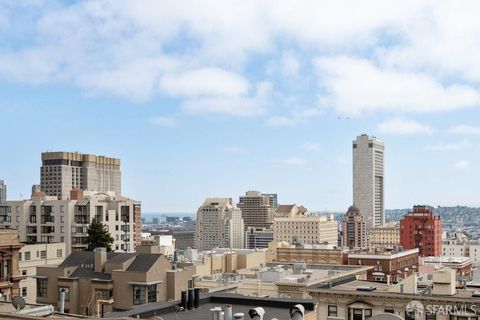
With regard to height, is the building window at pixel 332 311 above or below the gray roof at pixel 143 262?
below

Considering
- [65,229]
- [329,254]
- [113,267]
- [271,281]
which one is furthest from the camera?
[329,254]

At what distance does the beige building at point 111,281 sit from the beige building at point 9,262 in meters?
4.20

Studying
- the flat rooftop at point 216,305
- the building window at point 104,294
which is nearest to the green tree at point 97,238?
the building window at point 104,294

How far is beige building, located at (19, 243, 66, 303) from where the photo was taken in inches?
3538

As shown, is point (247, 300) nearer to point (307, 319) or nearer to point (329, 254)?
point (307, 319)

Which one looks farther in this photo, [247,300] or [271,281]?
[271,281]

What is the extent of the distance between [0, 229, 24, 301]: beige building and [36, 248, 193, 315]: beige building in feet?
13.8

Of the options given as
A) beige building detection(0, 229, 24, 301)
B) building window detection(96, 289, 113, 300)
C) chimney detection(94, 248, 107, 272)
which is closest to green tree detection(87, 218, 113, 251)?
chimney detection(94, 248, 107, 272)

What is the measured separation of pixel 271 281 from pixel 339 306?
32882mm

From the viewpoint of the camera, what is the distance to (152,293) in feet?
203

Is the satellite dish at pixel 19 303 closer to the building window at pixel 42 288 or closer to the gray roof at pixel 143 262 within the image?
the gray roof at pixel 143 262

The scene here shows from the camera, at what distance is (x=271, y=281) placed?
8894cm

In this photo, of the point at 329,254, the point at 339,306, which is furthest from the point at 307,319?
the point at 329,254

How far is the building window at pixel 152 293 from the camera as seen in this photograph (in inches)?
2413
